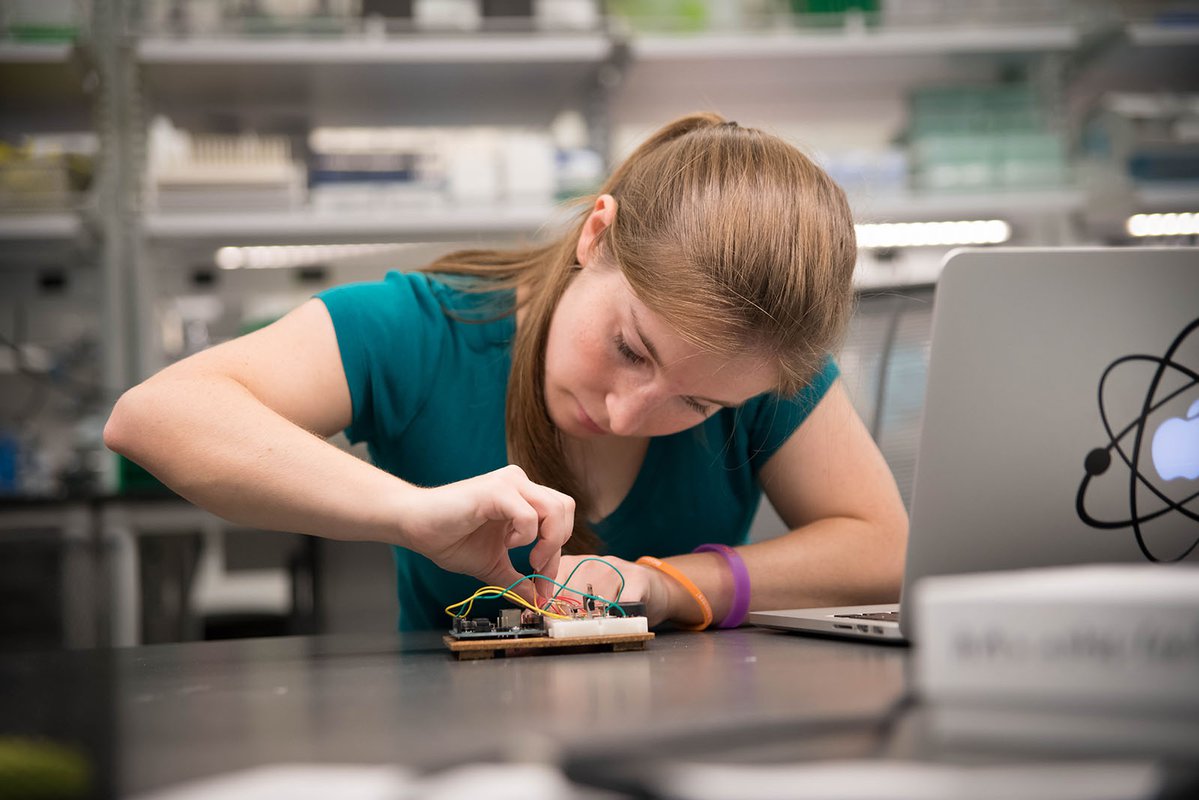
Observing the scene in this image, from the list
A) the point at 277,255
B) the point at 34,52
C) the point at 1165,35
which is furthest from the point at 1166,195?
the point at 34,52

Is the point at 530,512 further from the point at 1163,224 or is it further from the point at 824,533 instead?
the point at 1163,224

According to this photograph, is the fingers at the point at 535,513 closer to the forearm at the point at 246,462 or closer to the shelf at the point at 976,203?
the forearm at the point at 246,462

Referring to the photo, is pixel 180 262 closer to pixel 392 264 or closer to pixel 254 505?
pixel 392 264

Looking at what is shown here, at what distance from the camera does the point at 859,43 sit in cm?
272

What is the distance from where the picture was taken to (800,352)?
93cm

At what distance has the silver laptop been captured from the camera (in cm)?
68

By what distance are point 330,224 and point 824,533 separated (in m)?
1.76

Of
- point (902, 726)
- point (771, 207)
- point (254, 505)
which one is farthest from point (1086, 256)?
point (254, 505)

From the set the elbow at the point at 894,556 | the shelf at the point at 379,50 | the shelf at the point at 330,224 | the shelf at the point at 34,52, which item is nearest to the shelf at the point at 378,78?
the shelf at the point at 379,50

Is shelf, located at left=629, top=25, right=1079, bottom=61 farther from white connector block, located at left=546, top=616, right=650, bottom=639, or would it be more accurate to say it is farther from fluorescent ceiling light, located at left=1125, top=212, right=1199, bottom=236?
white connector block, located at left=546, top=616, right=650, bottom=639

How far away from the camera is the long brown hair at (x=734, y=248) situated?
2.87ft

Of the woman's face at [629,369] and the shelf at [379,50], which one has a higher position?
the shelf at [379,50]

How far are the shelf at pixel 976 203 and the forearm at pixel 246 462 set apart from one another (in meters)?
2.12

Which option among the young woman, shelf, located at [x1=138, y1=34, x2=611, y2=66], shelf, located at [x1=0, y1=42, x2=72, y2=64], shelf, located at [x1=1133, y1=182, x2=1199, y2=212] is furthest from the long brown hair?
shelf, located at [x1=1133, y1=182, x2=1199, y2=212]
